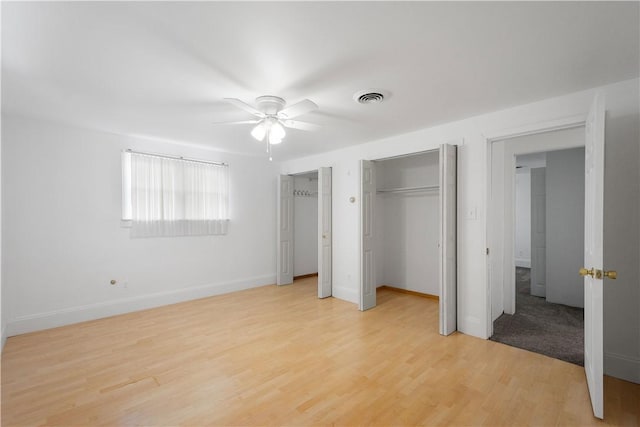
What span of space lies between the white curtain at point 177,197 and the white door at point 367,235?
104 inches

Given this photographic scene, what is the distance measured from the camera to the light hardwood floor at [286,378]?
6.91ft

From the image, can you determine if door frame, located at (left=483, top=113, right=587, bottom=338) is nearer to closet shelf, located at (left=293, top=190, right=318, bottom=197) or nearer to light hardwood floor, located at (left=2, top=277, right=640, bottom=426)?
light hardwood floor, located at (left=2, top=277, right=640, bottom=426)

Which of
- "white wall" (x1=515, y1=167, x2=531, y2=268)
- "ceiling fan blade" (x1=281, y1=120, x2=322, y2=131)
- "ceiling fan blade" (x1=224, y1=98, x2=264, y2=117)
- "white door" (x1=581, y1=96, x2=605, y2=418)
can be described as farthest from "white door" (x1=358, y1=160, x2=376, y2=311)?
"white wall" (x1=515, y1=167, x2=531, y2=268)

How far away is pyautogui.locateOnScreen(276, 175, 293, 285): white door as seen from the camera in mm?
6044

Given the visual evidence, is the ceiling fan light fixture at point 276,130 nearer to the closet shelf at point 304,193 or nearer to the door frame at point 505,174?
the door frame at point 505,174

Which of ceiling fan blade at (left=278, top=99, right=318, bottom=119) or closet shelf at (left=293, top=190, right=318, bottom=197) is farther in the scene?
closet shelf at (left=293, top=190, right=318, bottom=197)

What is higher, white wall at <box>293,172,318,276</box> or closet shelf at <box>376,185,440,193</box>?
closet shelf at <box>376,185,440,193</box>

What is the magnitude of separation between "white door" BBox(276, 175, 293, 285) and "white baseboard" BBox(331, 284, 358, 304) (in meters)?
1.27

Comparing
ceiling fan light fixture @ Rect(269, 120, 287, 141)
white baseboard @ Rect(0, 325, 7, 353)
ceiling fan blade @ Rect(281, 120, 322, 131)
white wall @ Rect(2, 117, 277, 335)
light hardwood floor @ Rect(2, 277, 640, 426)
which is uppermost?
ceiling fan blade @ Rect(281, 120, 322, 131)

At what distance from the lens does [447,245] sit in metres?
3.51

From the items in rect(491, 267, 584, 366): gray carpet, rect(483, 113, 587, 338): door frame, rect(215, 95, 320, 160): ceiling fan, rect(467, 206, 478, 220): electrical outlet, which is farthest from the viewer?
rect(467, 206, 478, 220): electrical outlet

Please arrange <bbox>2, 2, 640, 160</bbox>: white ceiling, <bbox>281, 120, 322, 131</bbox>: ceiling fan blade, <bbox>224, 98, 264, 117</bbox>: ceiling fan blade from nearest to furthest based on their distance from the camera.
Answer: <bbox>2, 2, 640, 160</bbox>: white ceiling, <bbox>224, 98, 264, 117</bbox>: ceiling fan blade, <bbox>281, 120, 322, 131</bbox>: ceiling fan blade

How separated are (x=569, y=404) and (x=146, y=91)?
4426mm

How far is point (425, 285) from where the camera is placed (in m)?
5.12
